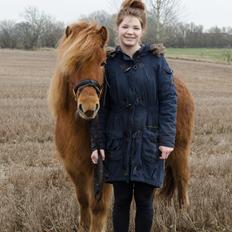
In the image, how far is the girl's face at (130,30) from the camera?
324 centimetres

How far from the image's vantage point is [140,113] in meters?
3.28

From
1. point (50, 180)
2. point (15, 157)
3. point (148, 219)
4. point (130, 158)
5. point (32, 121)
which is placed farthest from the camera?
point (32, 121)

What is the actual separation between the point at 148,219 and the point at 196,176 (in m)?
→ 2.59

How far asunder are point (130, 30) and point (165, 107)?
0.67 meters

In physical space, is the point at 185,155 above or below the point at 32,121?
above

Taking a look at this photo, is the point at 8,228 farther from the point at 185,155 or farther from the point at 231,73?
the point at 231,73

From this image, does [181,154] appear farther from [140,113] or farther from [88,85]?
[88,85]

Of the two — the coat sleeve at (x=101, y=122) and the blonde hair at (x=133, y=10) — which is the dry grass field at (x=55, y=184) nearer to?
the coat sleeve at (x=101, y=122)

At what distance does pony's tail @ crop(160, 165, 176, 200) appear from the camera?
5129 mm

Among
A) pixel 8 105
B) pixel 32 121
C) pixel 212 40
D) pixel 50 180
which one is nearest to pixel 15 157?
pixel 50 180

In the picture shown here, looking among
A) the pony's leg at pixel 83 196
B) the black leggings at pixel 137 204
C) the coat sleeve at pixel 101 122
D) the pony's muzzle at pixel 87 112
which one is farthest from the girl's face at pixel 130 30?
the pony's leg at pixel 83 196

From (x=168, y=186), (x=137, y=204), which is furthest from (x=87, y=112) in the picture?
(x=168, y=186)

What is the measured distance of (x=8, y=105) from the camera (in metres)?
12.7

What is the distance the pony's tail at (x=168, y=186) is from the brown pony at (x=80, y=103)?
1271 millimetres
